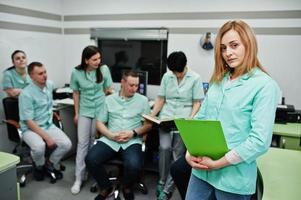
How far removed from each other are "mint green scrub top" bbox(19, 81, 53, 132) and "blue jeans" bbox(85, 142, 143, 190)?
808 millimetres

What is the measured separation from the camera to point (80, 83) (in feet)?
9.70

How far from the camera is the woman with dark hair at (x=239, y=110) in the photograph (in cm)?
112

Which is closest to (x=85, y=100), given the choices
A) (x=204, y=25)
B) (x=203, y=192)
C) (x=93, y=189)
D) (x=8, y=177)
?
(x=93, y=189)

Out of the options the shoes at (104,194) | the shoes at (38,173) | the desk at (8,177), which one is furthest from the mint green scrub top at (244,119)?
the shoes at (38,173)

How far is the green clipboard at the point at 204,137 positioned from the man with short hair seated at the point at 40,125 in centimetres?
207

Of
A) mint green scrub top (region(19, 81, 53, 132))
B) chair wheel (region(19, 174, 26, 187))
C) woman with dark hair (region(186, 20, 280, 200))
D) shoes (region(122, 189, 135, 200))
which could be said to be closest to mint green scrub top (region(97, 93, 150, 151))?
shoes (region(122, 189, 135, 200))

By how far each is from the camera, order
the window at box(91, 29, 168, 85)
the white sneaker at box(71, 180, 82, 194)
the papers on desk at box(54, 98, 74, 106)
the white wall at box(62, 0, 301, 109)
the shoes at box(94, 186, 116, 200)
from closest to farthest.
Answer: the shoes at box(94, 186, 116, 200), the white sneaker at box(71, 180, 82, 194), the white wall at box(62, 0, 301, 109), the papers on desk at box(54, 98, 74, 106), the window at box(91, 29, 168, 85)

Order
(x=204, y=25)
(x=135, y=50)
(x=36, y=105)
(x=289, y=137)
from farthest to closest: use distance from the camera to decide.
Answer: (x=135, y=50), (x=204, y=25), (x=36, y=105), (x=289, y=137)

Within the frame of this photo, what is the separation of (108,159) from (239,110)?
1714 millimetres

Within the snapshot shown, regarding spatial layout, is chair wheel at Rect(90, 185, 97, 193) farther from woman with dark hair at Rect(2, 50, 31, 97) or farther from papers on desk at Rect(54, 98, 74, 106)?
woman with dark hair at Rect(2, 50, 31, 97)

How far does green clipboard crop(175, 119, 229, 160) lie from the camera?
3.72 feet

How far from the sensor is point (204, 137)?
3.91 feet

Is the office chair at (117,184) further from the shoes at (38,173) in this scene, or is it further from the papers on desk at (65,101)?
the papers on desk at (65,101)

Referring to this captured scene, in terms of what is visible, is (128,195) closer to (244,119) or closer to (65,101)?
(65,101)
